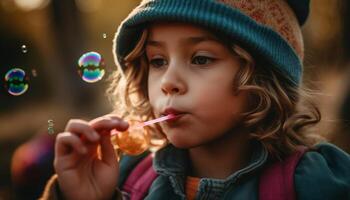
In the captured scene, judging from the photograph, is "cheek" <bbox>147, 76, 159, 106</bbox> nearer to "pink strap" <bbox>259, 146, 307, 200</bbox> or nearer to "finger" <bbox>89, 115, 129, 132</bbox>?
"finger" <bbox>89, 115, 129, 132</bbox>

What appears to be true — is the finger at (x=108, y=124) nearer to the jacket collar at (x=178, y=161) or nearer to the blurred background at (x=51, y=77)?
the jacket collar at (x=178, y=161)

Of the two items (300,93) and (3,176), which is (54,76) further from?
(300,93)

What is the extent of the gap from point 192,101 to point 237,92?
0.63 feet

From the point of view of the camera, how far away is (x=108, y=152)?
193 cm

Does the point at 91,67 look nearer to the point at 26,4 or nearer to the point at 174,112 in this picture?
the point at 174,112

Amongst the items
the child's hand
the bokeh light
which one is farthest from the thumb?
the bokeh light

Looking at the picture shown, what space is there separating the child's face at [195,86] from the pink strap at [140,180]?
0.31 metres

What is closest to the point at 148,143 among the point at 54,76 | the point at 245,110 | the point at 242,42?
the point at 245,110

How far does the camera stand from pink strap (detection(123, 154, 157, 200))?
2.15 m

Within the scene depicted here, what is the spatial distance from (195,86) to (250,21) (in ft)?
1.02

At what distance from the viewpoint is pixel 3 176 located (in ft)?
17.3

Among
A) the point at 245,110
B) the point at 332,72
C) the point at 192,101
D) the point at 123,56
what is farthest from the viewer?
the point at 332,72

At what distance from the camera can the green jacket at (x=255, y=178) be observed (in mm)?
1816

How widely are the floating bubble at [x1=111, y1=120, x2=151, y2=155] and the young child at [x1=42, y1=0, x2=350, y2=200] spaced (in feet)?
0.52
